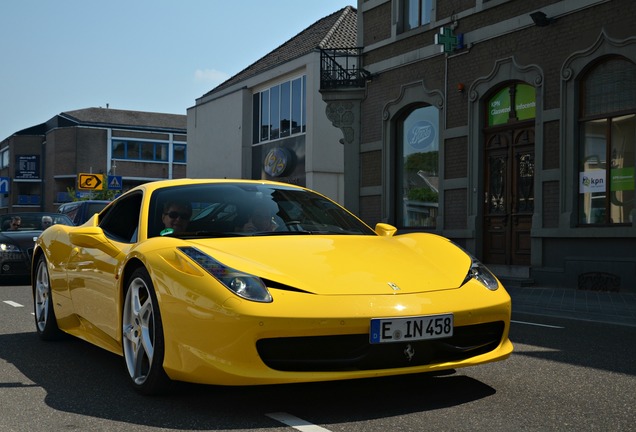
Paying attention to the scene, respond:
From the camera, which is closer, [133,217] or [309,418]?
[309,418]

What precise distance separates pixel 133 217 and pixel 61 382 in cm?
120

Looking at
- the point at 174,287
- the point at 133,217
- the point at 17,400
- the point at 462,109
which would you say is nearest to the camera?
the point at 174,287

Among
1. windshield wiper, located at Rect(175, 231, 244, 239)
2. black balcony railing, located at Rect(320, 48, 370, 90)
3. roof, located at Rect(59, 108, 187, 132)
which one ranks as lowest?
windshield wiper, located at Rect(175, 231, 244, 239)

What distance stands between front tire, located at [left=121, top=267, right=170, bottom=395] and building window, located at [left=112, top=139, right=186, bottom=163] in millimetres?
79862

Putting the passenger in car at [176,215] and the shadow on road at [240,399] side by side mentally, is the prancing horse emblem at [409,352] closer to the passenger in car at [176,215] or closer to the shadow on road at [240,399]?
the shadow on road at [240,399]

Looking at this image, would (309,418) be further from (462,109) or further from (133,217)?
(462,109)

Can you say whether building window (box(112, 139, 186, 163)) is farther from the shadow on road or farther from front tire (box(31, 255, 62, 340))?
the shadow on road

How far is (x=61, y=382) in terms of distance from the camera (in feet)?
17.4

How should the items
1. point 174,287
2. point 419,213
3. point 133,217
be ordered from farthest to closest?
point 419,213
point 133,217
point 174,287

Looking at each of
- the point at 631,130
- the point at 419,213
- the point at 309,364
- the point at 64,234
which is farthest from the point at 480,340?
the point at 419,213

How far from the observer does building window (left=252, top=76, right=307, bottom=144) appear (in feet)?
111

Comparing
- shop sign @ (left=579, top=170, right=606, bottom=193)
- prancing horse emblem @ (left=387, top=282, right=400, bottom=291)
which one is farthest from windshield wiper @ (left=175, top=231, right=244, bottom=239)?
shop sign @ (left=579, top=170, right=606, bottom=193)

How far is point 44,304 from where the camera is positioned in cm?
717

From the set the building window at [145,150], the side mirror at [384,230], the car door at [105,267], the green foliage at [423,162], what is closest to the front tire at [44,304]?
the car door at [105,267]
